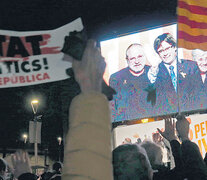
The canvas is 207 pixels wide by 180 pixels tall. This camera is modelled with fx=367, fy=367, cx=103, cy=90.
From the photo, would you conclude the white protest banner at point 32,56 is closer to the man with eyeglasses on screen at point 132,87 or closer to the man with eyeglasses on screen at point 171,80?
the man with eyeglasses on screen at point 171,80

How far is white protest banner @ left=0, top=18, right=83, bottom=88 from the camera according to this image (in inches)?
174

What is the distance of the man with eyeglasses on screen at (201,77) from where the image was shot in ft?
53.3

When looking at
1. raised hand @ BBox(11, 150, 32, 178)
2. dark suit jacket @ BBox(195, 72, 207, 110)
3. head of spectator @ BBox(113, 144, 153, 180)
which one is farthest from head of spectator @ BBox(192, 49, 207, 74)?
raised hand @ BBox(11, 150, 32, 178)

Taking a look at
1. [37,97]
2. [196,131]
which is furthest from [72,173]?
[37,97]

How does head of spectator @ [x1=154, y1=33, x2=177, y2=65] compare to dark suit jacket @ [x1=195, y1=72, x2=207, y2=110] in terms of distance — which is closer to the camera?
dark suit jacket @ [x1=195, y1=72, x2=207, y2=110]

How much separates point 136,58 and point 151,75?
1231 mm

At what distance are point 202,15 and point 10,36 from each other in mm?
5114

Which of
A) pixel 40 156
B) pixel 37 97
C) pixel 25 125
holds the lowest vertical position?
pixel 40 156

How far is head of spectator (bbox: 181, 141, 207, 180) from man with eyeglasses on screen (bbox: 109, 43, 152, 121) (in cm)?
1496

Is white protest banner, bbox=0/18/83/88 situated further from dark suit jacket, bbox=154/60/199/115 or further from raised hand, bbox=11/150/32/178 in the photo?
dark suit jacket, bbox=154/60/199/115

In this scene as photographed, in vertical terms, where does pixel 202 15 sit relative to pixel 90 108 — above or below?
above

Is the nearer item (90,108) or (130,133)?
(90,108)

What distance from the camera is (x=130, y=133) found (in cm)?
1653

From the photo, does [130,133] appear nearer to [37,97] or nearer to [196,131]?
[196,131]
